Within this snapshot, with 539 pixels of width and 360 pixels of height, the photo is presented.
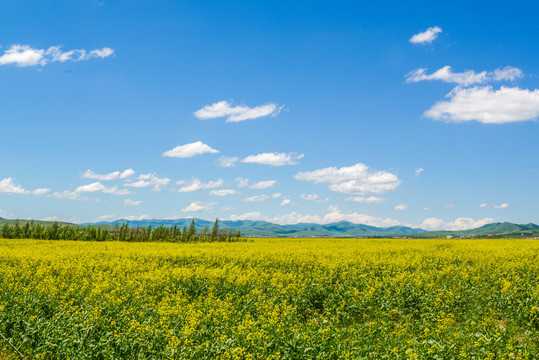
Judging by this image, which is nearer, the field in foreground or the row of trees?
the field in foreground

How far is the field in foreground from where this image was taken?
10.4 m

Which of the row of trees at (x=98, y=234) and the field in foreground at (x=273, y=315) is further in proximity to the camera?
the row of trees at (x=98, y=234)

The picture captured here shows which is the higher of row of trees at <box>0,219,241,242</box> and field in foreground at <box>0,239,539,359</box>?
field in foreground at <box>0,239,539,359</box>

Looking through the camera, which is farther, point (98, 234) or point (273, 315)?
point (98, 234)

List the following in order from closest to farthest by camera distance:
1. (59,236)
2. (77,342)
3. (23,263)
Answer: (77,342) → (23,263) → (59,236)

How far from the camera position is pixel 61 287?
19.3 m

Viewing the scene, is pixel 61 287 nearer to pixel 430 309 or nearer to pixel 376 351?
pixel 376 351

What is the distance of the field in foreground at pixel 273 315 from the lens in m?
10.4

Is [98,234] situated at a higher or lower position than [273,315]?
lower

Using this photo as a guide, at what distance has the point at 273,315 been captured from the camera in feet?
43.1

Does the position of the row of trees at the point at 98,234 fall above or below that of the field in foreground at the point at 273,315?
below

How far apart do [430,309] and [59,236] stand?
100940 millimetres

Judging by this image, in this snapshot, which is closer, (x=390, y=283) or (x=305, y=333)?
(x=305, y=333)

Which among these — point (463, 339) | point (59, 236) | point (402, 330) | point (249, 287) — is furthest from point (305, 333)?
point (59, 236)
